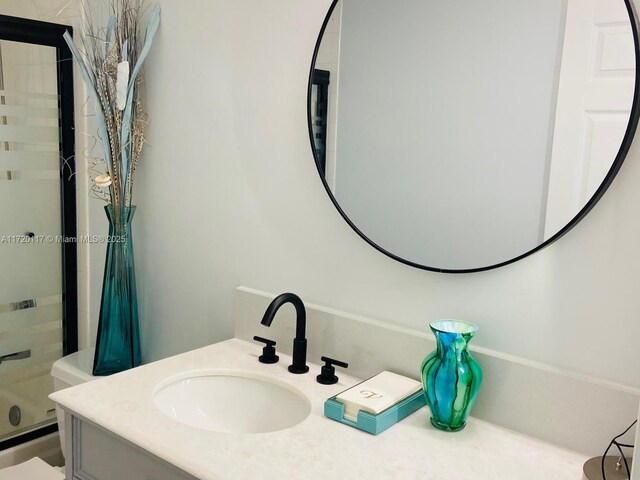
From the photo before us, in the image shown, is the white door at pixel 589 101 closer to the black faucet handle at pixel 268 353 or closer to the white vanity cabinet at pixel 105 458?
the black faucet handle at pixel 268 353

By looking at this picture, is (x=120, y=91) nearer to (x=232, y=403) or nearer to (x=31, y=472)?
(x=232, y=403)

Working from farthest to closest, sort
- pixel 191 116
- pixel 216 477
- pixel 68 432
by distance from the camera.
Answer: pixel 191 116 → pixel 68 432 → pixel 216 477

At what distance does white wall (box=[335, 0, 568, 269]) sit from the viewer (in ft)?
4.38

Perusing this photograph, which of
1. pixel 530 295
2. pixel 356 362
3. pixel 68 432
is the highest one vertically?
pixel 530 295

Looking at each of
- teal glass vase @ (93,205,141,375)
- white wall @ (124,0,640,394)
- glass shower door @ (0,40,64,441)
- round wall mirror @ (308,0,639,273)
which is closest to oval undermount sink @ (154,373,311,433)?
white wall @ (124,0,640,394)

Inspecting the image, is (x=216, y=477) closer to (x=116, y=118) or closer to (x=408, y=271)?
(x=408, y=271)

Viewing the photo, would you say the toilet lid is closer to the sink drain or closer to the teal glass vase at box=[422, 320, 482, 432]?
the sink drain

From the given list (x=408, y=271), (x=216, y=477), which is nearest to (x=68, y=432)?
(x=216, y=477)

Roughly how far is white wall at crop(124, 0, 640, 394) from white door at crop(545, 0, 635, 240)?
0.16 ft

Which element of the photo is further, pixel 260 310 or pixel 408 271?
pixel 260 310

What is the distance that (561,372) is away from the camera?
133cm

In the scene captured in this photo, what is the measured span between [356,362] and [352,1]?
2.84ft

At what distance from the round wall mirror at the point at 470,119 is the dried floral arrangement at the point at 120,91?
0.67 meters

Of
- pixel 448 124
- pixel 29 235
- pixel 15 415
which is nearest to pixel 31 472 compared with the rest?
pixel 15 415
